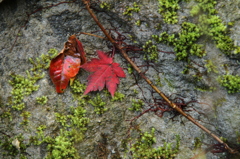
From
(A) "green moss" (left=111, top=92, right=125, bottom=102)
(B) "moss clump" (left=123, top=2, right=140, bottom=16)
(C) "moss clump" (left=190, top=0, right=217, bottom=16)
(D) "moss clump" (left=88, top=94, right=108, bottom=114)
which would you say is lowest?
(D) "moss clump" (left=88, top=94, right=108, bottom=114)

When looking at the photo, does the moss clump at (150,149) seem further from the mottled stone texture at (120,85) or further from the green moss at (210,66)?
the green moss at (210,66)

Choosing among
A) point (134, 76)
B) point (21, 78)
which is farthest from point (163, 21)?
point (21, 78)

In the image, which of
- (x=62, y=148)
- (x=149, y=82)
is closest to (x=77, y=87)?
(x=62, y=148)

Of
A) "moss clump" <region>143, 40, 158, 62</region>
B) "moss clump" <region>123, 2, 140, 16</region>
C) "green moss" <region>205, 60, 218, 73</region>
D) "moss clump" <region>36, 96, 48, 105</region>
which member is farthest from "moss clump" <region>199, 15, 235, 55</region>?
"moss clump" <region>36, 96, 48, 105</region>

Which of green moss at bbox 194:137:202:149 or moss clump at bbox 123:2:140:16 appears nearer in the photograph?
green moss at bbox 194:137:202:149

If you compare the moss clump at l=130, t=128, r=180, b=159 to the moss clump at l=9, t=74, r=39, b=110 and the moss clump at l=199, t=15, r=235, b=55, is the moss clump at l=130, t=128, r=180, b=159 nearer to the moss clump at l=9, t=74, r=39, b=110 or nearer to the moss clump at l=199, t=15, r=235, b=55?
the moss clump at l=199, t=15, r=235, b=55

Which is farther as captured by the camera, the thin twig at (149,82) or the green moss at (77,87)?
the green moss at (77,87)

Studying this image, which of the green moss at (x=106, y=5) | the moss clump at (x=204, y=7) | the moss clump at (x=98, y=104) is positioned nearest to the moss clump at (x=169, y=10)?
the moss clump at (x=204, y=7)
